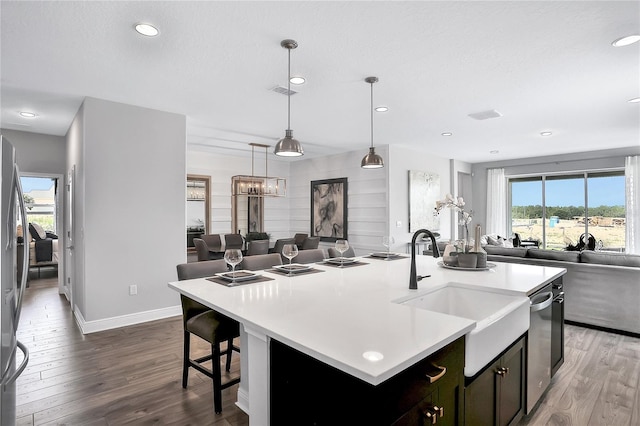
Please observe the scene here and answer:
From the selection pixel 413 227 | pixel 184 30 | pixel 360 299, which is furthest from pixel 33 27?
pixel 413 227

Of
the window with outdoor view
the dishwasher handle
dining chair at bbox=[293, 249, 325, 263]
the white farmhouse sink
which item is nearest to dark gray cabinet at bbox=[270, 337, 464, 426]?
the white farmhouse sink

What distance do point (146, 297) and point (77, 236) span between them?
45.8 inches

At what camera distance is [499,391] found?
5.77 feet

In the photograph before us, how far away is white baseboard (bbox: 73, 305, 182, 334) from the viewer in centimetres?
377

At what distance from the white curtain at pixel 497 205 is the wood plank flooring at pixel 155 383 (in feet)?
15.7

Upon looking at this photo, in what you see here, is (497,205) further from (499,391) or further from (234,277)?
(234,277)

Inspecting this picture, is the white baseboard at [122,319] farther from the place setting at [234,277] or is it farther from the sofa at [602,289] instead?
the sofa at [602,289]

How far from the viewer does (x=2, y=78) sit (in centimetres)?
317

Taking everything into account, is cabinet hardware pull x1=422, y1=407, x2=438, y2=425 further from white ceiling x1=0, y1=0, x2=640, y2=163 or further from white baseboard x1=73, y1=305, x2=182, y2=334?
white baseboard x1=73, y1=305, x2=182, y2=334

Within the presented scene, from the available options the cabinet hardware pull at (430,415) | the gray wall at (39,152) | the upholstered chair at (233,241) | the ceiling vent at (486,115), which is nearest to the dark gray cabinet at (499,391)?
the cabinet hardware pull at (430,415)

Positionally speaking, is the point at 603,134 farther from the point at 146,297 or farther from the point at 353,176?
the point at 146,297

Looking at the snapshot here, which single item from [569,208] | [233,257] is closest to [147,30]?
[233,257]

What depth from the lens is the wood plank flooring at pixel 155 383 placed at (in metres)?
2.26

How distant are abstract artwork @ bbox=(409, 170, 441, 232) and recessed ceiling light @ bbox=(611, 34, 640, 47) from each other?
168 inches
